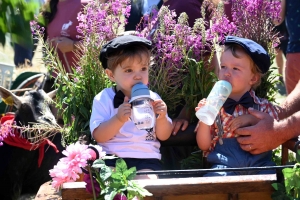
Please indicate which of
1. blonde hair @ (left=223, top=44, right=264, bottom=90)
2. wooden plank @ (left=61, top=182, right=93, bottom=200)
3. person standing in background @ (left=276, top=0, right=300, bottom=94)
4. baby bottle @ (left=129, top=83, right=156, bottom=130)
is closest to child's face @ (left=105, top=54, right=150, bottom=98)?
baby bottle @ (left=129, top=83, right=156, bottom=130)

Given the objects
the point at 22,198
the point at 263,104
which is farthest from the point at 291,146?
the point at 22,198

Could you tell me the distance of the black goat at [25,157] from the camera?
181 inches

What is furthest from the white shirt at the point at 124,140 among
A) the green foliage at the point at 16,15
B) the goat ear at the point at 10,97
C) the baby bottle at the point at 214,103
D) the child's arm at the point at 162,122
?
the goat ear at the point at 10,97

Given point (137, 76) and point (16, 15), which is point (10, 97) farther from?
point (137, 76)

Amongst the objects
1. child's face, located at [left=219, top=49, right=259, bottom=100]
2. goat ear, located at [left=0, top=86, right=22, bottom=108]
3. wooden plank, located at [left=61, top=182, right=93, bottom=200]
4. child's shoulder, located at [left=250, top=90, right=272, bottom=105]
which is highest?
goat ear, located at [left=0, top=86, right=22, bottom=108]

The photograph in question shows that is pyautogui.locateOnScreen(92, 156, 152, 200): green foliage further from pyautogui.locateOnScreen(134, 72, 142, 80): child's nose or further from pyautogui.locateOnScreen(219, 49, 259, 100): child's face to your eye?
pyautogui.locateOnScreen(219, 49, 259, 100): child's face

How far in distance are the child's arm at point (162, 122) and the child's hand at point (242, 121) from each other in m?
0.33

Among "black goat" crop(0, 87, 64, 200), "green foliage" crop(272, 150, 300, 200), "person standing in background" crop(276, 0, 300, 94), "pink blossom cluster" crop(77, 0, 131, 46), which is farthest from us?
"person standing in background" crop(276, 0, 300, 94)

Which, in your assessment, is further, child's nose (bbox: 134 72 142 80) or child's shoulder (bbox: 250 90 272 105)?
child's shoulder (bbox: 250 90 272 105)

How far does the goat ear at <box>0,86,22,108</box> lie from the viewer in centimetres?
468

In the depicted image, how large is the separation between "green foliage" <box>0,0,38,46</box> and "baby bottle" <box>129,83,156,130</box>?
170 cm

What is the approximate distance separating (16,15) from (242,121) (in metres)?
1.83

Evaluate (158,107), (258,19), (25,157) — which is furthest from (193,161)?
(25,157)

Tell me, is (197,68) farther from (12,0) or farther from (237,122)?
(12,0)
